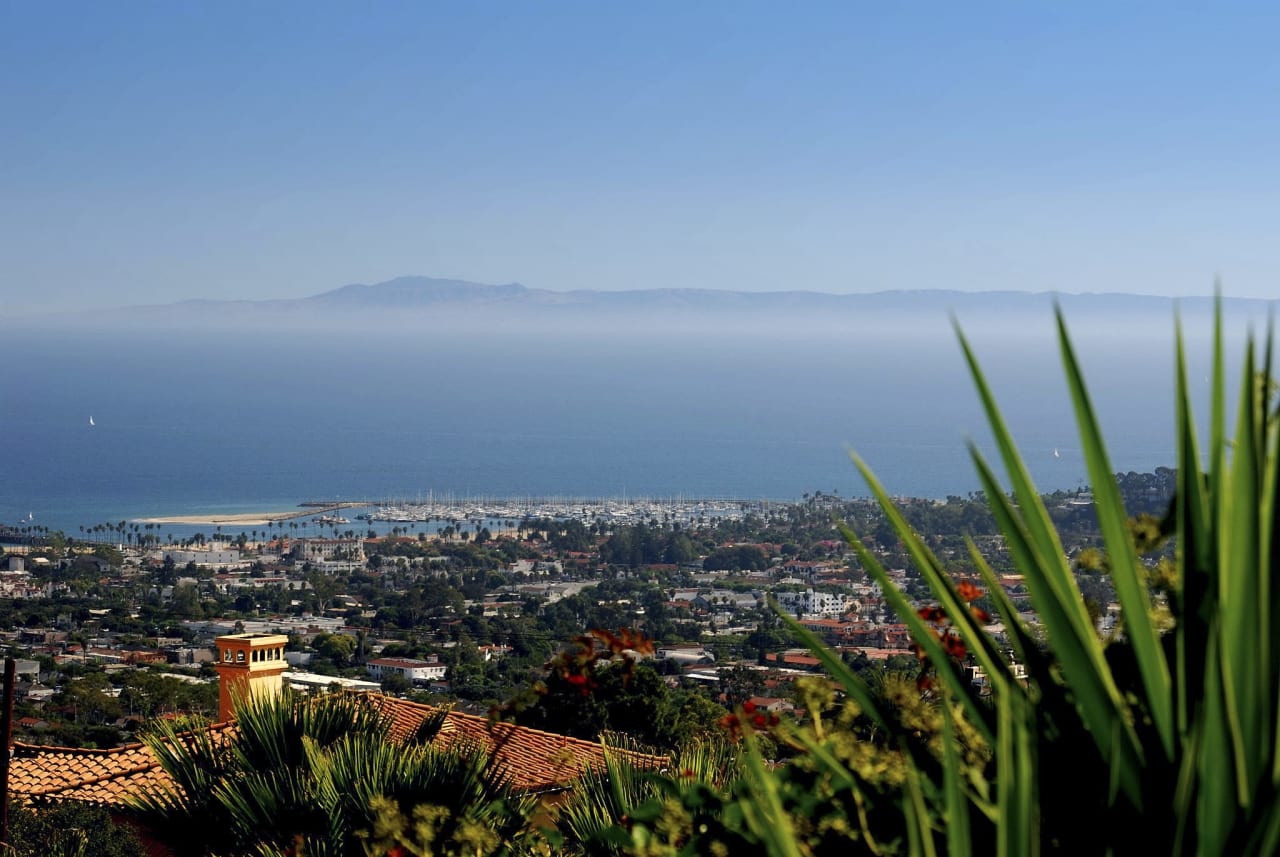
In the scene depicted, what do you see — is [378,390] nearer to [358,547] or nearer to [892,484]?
[892,484]

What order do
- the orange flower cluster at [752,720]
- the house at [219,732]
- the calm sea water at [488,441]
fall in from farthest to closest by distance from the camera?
the calm sea water at [488,441] → the house at [219,732] → the orange flower cluster at [752,720]

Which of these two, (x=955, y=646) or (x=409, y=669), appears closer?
(x=955, y=646)

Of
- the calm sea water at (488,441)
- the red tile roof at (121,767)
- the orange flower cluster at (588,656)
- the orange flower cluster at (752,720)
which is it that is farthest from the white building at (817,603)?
the orange flower cluster at (752,720)

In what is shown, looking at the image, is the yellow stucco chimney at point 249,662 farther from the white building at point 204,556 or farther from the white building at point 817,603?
the white building at point 204,556

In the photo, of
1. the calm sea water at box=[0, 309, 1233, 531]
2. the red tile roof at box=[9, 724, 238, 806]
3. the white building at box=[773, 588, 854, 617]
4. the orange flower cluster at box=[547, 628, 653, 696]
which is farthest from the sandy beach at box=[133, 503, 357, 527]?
the orange flower cluster at box=[547, 628, 653, 696]

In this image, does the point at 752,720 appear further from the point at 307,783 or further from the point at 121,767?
the point at 121,767

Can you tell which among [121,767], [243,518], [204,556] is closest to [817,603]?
[204,556]

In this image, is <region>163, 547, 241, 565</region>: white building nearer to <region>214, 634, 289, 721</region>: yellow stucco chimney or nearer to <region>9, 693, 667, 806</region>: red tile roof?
<region>214, 634, 289, 721</region>: yellow stucco chimney

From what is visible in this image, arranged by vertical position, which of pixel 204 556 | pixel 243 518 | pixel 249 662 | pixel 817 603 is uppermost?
pixel 249 662
